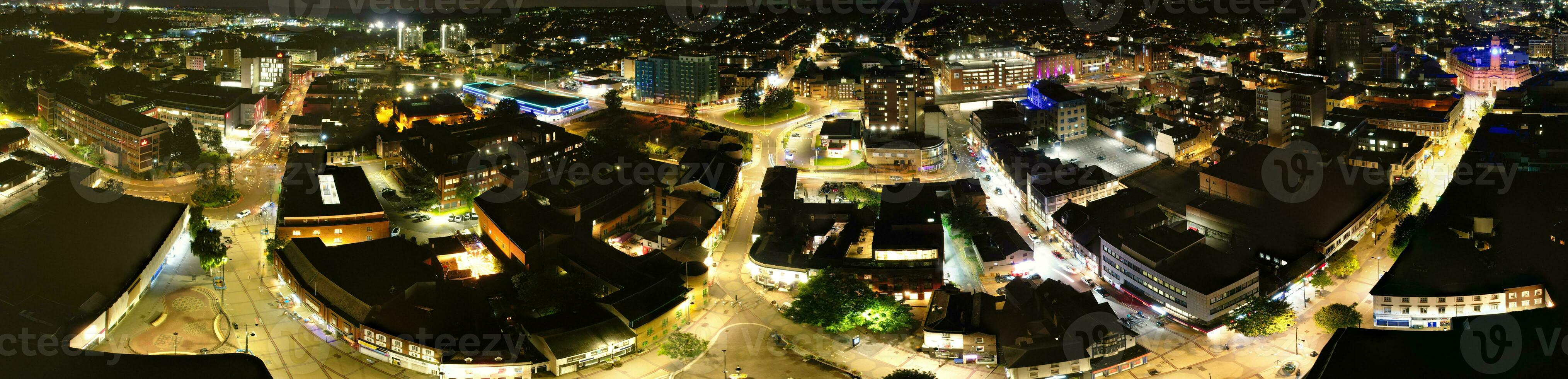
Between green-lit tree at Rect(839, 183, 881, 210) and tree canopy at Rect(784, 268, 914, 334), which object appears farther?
green-lit tree at Rect(839, 183, 881, 210)

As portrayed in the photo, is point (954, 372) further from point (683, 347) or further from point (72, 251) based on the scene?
point (72, 251)

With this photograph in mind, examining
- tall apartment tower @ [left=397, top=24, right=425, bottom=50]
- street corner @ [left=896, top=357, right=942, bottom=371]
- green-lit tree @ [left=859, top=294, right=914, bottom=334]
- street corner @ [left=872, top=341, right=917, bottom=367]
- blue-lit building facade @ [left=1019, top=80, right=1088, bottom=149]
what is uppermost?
tall apartment tower @ [left=397, top=24, right=425, bottom=50]

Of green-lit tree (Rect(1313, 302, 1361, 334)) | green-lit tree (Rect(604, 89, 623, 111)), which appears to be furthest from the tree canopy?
green-lit tree (Rect(604, 89, 623, 111))

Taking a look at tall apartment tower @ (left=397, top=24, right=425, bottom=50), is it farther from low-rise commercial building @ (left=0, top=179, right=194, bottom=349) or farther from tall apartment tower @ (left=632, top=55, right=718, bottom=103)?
low-rise commercial building @ (left=0, top=179, right=194, bottom=349)

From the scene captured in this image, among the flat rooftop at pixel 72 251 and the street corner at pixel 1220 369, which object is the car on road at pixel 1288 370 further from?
the flat rooftop at pixel 72 251

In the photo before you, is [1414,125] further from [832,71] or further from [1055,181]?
[832,71]

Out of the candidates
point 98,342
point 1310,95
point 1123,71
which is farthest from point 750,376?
point 1123,71

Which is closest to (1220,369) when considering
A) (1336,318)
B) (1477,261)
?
(1336,318)
